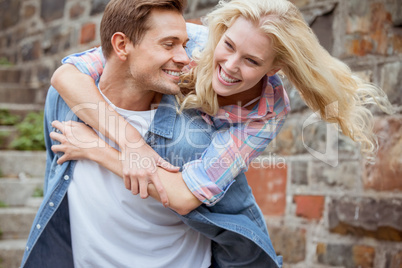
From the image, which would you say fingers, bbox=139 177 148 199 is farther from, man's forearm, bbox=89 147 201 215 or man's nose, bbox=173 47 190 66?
man's nose, bbox=173 47 190 66

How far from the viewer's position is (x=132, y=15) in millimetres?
2170

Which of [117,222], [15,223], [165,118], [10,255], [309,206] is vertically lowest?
[10,255]

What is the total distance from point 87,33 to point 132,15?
11.1 feet

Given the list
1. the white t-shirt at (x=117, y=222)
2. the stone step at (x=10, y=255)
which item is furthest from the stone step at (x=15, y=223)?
the white t-shirt at (x=117, y=222)

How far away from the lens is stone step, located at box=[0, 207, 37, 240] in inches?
155

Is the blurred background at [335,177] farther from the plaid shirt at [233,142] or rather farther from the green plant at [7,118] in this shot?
the green plant at [7,118]

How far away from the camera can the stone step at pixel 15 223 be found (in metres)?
3.94

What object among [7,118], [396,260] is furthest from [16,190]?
[396,260]

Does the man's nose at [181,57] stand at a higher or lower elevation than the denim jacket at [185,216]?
higher

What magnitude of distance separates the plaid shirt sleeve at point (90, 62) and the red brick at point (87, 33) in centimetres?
297

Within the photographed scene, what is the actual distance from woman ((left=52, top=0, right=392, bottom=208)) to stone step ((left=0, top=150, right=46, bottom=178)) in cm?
244

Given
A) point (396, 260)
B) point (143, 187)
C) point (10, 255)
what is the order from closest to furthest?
point (143, 187) → point (396, 260) → point (10, 255)

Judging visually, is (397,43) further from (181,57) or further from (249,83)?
(181,57)

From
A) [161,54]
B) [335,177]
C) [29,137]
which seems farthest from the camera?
[29,137]
